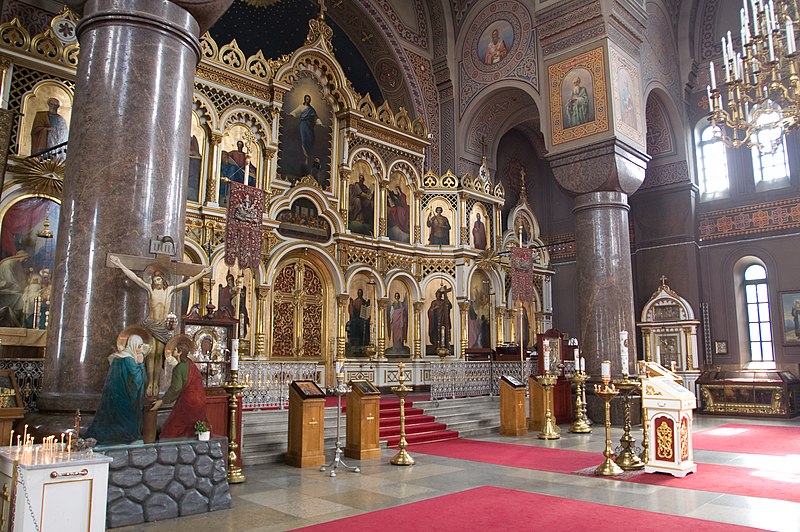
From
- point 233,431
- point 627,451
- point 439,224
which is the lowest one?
point 627,451

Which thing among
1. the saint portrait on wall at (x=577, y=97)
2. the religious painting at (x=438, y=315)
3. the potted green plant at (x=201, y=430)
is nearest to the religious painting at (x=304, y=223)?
the religious painting at (x=438, y=315)

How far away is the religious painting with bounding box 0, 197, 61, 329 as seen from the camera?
970 centimetres

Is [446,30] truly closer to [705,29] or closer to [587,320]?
[705,29]

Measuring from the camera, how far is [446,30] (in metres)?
18.3

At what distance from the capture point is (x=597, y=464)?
27.0 ft

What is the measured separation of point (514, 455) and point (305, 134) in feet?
29.2

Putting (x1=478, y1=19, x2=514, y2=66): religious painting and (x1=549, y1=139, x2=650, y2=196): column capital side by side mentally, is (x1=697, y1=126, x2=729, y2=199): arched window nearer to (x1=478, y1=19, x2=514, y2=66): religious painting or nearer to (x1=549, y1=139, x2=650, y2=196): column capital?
(x1=549, y1=139, x2=650, y2=196): column capital

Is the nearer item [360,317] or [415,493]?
[415,493]

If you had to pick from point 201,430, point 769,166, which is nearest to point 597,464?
point 201,430

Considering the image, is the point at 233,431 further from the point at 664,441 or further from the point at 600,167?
the point at 600,167

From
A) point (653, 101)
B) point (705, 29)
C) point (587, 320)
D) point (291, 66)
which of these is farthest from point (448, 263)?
point (705, 29)

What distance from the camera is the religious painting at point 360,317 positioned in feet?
48.1

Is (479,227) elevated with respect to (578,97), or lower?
lower

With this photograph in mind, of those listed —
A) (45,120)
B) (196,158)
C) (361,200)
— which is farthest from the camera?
(361,200)
